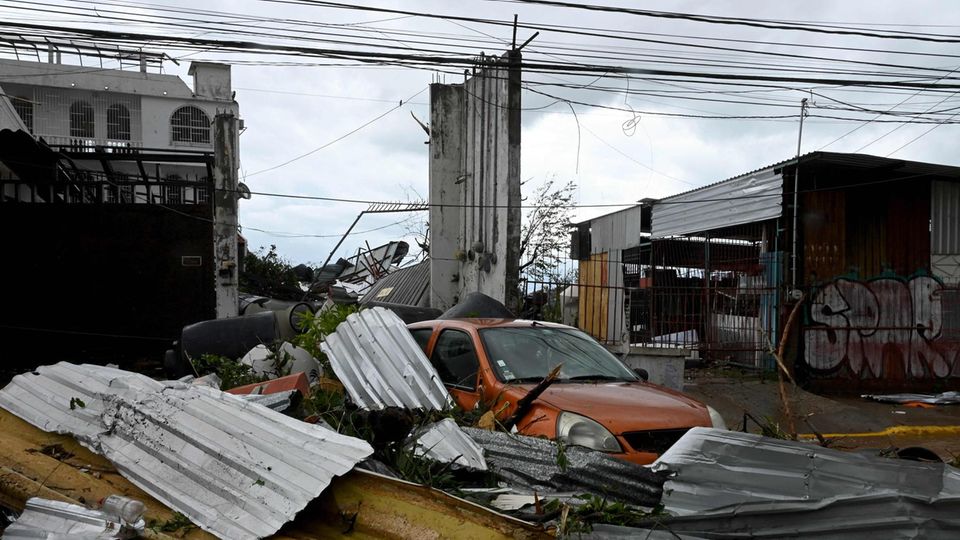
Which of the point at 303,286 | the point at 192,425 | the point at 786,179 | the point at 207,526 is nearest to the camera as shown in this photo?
the point at 207,526

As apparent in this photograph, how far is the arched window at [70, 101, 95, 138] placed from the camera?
33.4 metres

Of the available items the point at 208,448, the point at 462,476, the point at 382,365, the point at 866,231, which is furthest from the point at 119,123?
the point at 462,476

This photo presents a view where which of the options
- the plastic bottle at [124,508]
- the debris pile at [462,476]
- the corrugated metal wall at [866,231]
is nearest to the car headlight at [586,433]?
the debris pile at [462,476]

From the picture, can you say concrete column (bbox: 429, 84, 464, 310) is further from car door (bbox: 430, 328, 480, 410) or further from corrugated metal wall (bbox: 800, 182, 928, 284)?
car door (bbox: 430, 328, 480, 410)

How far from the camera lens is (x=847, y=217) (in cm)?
→ 1359

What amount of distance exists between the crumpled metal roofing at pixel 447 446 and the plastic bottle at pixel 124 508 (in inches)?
52.4

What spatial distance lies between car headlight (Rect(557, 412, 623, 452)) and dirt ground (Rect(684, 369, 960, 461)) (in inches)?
199

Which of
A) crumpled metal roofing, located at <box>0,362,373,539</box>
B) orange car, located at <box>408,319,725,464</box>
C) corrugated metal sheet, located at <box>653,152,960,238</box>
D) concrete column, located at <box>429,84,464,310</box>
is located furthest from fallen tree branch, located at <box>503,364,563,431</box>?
concrete column, located at <box>429,84,464,310</box>

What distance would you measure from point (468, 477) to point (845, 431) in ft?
26.0

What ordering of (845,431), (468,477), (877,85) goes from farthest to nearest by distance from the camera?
1. (877,85)
2. (845,431)
3. (468,477)

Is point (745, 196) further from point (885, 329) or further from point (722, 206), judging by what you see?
point (885, 329)

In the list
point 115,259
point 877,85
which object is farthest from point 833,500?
point 115,259

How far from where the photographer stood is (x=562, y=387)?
5539 millimetres

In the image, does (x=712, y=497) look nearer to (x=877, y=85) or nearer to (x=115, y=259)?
(x=877, y=85)
